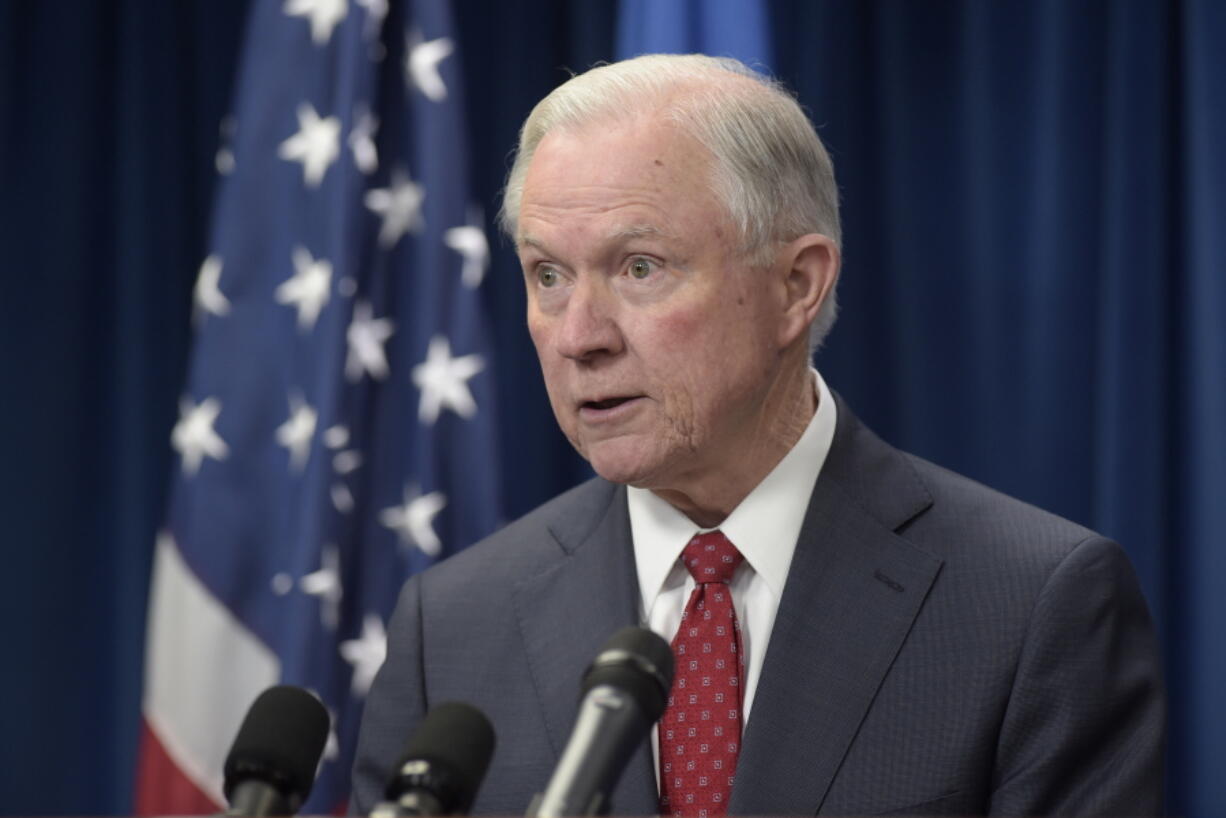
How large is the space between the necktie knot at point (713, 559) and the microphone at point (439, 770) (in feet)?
3.14

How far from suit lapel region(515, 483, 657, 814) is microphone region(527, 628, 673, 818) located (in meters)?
0.85

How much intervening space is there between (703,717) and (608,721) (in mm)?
974

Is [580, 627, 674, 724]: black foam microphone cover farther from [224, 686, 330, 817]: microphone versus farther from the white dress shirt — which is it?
the white dress shirt

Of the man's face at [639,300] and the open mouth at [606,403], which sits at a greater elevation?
the man's face at [639,300]

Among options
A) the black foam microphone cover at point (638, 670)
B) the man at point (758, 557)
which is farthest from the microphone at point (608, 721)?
the man at point (758, 557)

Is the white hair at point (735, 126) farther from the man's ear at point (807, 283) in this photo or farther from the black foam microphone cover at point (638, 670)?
the black foam microphone cover at point (638, 670)

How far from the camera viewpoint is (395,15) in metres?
3.35

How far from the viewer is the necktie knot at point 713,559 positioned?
218 cm

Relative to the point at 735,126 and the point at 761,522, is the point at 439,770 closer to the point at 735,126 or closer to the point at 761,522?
the point at 761,522

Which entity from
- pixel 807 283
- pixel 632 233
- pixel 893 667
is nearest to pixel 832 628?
pixel 893 667

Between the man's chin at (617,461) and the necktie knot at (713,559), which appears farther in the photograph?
the necktie knot at (713,559)

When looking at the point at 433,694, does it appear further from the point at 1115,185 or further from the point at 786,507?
the point at 1115,185

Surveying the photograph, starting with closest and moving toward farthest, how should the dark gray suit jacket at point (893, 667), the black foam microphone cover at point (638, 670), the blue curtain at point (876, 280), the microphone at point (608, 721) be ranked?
the microphone at point (608, 721)
the black foam microphone cover at point (638, 670)
the dark gray suit jacket at point (893, 667)
the blue curtain at point (876, 280)

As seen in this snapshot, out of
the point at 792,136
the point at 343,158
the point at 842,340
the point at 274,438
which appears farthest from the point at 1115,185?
the point at 274,438
